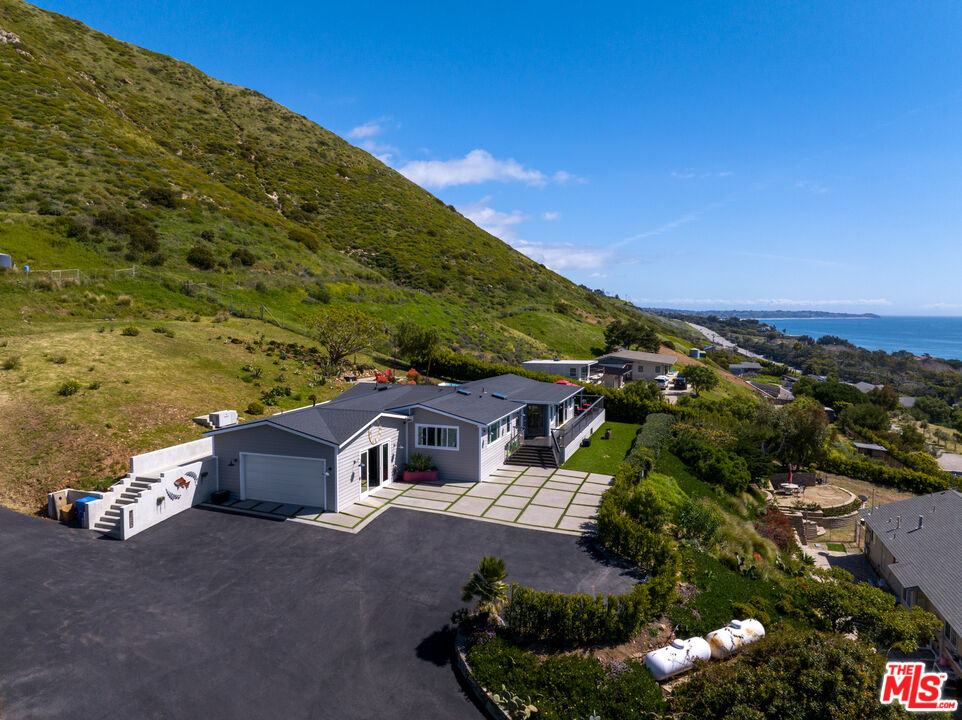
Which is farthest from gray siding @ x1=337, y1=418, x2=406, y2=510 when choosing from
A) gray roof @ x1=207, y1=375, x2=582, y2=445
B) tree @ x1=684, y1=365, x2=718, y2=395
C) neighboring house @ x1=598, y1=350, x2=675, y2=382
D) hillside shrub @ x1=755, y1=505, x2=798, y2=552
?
neighboring house @ x1=598, y1=350, x2=675, y2=382

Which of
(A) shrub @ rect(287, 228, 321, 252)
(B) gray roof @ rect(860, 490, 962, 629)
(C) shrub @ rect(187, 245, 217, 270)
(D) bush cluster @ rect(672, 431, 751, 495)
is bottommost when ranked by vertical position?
(B) gray roof @ rect(860, 490, 962, 629)

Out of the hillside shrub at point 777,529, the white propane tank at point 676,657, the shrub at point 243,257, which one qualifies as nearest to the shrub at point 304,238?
the shrub at point 243,257

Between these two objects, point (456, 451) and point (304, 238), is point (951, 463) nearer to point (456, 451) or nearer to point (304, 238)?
point (456, 451)

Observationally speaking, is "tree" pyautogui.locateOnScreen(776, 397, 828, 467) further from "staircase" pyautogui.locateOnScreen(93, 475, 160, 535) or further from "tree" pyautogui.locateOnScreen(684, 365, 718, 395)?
"staircase" pyautogui.locateOnScreen(93, 475, 160, 535)

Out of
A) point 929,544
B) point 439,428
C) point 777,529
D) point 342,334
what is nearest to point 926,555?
point 929,544

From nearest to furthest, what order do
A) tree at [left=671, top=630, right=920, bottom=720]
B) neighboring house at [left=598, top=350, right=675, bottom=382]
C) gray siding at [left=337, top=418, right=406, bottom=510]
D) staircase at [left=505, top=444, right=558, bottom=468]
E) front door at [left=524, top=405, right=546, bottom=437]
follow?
tree at [left=671, top=630, right=920, bottom=720]
gray siding at [left=337, top=418, right=406, bottom=510]
staircase at [left=505, top=444, right=558, bottom=468]
front door at [left=524, top=405, right=546, bottom=437]
neighboring house at [left=598, top=350, right=675, bottom=382]

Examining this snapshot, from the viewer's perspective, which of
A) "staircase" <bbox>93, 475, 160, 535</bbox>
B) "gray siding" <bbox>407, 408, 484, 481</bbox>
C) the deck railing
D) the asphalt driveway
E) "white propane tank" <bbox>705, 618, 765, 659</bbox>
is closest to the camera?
the asphalt driveway
